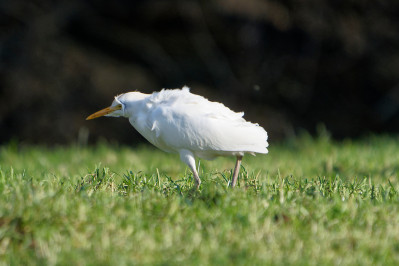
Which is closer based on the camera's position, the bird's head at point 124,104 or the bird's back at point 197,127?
the bird's back at point 197,127

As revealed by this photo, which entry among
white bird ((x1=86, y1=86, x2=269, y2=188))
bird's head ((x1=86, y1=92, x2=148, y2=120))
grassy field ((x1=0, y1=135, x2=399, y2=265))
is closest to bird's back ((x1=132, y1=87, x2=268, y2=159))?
white bird ((x1=86, y1=86, x2=269, y2=188))

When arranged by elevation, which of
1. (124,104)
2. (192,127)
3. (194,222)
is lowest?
(194,222)

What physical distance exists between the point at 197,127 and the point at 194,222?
90cm

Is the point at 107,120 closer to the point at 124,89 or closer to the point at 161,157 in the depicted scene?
the point at 124,89

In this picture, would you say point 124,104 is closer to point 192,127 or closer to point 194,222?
point 192,127

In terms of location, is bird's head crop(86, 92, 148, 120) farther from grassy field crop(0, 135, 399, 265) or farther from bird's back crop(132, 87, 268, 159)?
→ grassy field crop(0, 135, 399, 265)

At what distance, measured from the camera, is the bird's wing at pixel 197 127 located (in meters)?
4.54

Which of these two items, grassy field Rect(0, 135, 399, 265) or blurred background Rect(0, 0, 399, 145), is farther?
blurred background Rect(0, 0, 399, 145)

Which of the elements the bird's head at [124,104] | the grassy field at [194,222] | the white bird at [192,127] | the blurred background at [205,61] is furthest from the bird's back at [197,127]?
the blurred background at [205,61]

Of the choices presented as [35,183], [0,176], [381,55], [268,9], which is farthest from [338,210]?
[381,55]

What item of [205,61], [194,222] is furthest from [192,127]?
[205,61]

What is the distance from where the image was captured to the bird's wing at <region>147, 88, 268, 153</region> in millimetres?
4535

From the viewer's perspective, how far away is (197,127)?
4.53 metres

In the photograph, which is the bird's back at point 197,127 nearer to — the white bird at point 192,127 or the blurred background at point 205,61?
the white bird at point 192,127
